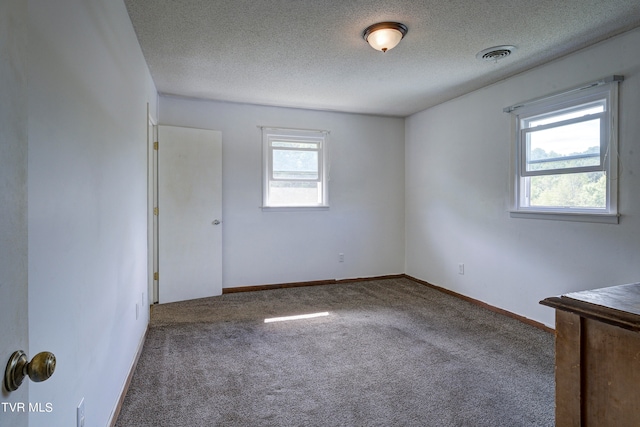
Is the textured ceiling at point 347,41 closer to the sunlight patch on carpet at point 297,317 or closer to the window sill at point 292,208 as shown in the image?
the window sill at point 292,208

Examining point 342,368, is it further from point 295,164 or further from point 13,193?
point 295,164

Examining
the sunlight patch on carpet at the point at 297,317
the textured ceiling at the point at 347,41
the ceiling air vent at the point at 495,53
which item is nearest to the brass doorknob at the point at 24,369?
the textured ceiling at the point at 347,41

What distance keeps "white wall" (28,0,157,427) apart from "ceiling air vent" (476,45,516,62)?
9.28ft

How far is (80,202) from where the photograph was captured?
4.71ft

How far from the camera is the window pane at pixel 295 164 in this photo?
4.87 m

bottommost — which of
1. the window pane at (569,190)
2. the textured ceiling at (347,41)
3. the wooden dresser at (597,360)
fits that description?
the wooden dresser at (597,360)

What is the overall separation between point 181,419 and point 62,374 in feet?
3.11

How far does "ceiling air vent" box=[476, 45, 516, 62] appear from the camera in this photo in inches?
117

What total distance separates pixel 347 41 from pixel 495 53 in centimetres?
133

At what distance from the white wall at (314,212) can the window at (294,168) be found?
0.12 m

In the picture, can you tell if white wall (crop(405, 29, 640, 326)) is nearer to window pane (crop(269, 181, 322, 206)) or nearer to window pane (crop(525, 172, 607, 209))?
window pane (crop(525, 172, 607, 209))

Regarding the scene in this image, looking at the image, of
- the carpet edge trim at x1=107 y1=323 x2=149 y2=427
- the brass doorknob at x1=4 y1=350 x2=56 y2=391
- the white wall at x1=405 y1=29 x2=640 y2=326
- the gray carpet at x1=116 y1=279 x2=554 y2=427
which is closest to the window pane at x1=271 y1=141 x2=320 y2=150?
the white wall at x1=405 y1=29 x2=640 y2=326

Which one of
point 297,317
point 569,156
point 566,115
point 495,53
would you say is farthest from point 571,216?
point 297,317

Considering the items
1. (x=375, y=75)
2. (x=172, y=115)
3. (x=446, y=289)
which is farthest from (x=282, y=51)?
(x=446, y=289)
